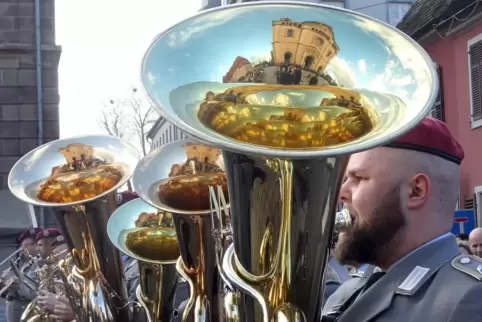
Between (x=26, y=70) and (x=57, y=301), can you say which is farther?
(x=26, y=70)

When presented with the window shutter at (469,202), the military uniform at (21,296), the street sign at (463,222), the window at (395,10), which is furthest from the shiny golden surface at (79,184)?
the window at (395,10)

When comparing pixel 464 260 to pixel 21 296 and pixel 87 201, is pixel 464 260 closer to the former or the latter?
pixel 87 201

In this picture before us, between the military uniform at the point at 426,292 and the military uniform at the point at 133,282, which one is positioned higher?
the military uniform at the point at 426,292

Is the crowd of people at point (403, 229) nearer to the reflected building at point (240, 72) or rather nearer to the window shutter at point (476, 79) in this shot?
the reflected building at point (240, 72)

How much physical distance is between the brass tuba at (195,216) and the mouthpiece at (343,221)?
1.47 metres

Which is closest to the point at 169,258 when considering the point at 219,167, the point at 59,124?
the point at 219,167

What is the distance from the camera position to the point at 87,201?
455cm

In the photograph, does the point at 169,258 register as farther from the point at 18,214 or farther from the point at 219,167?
the point at 18,214

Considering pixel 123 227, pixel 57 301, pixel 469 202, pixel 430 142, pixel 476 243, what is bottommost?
pixel 469 202

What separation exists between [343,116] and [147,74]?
0.51m

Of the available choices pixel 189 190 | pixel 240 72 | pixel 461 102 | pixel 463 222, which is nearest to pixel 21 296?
pixel 463 222

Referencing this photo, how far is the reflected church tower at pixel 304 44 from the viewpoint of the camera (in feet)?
7.59

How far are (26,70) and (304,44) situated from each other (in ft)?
A: 42.7

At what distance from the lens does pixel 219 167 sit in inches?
154
